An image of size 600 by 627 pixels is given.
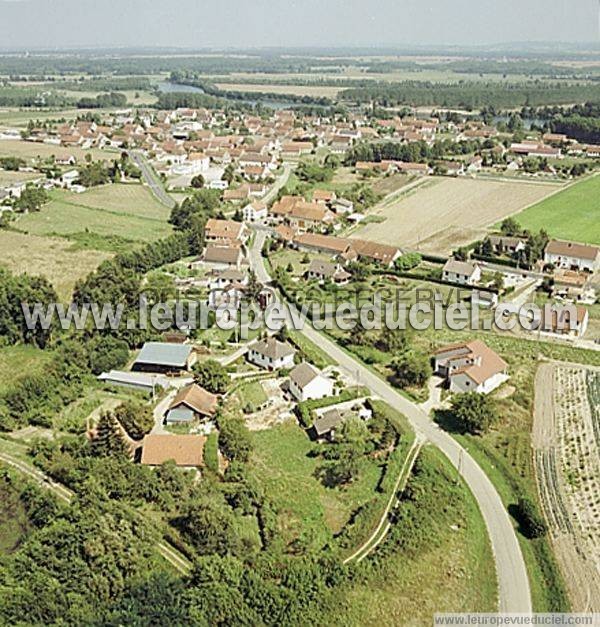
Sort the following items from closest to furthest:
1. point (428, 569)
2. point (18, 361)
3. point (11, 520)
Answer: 1. point (428, 569)
2. point (11, 520)
3. point (18, 361)

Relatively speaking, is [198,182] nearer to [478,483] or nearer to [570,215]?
[570,215]

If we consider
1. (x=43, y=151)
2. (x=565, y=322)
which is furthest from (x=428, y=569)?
(x=43, y=151)

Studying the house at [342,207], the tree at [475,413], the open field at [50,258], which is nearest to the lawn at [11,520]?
the tree at [475,413]

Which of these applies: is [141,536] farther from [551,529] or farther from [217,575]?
[551,529]

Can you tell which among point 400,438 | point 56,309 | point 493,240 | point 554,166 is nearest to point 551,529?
point 400,438

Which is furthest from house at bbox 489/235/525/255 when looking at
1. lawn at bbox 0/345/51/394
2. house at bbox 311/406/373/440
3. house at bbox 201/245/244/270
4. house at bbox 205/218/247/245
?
lawn at bbox 0/345/51/394

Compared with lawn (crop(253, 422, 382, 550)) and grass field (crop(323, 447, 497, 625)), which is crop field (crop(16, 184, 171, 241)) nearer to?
lawn (crop(253, 422, 382, 550))

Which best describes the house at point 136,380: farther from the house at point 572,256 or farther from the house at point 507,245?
the house at point 572,256
